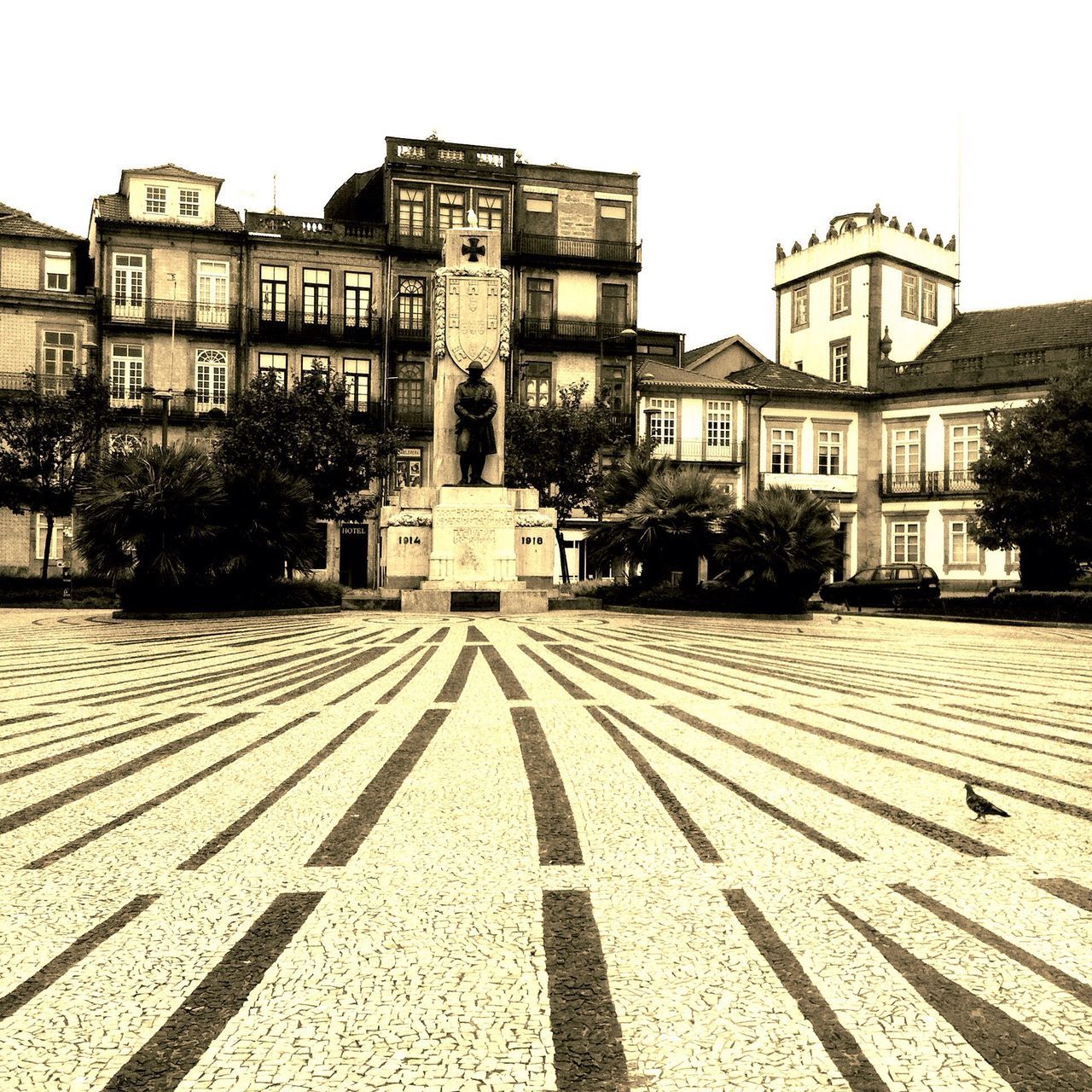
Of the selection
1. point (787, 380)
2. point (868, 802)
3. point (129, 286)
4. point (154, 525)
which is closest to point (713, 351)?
point (787, 380)

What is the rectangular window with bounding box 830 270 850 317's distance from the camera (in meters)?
51.5

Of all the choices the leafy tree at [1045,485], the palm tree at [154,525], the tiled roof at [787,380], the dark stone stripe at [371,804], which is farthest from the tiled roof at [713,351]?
the dark stone stripe at [371,804]

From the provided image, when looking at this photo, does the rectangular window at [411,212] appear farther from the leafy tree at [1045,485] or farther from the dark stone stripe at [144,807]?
the dark stone stripe at [144,807]

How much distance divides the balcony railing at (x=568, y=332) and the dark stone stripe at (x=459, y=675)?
32681mm

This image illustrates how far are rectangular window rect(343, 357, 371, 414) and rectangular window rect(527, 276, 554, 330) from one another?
736cm

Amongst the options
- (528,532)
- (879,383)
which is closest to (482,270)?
(528,532)

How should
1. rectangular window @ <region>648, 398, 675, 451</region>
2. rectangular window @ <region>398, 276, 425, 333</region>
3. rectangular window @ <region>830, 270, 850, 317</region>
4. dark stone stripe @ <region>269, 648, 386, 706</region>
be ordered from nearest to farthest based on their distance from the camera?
dark stone stripe @ <region>269, 648, 386, 706</region>, rectangular window @ <region>398, 276, 425, 333</region>, rectangular window @ <region>648, 398, 675, 451</region>, rectangular window @ <region>830, 270, 850, 317</region>

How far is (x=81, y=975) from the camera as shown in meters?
3.13

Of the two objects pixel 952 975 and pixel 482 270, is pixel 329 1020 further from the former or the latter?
pixel 482 270

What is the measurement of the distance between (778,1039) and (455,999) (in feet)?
2.91

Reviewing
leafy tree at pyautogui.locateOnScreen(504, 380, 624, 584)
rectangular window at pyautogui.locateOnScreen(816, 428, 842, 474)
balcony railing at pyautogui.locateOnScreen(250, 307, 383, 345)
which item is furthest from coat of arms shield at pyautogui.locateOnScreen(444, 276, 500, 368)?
rectangular window at pyautogui.locateOnScreen(816, 428, 842, 474)

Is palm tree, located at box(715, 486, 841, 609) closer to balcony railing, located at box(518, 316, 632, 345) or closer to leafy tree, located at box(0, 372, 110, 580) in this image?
leafy tree, located at box(0, 372, 110, 580)

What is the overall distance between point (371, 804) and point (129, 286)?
41.2 m

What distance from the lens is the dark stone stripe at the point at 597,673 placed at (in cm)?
945
